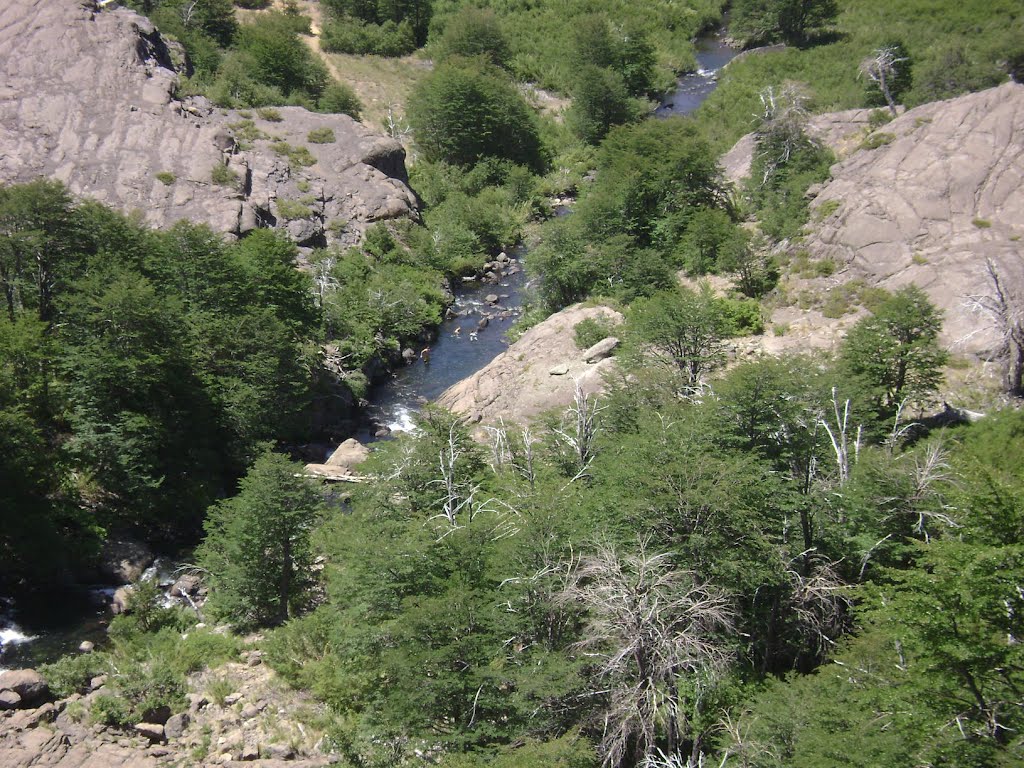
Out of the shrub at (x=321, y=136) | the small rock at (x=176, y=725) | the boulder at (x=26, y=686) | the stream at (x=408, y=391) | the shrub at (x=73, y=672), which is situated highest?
the shrub at (x=321, y=136)

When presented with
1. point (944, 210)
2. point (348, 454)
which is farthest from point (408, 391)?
point (944, 210)

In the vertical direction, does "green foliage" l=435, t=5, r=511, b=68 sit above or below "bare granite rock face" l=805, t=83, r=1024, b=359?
above

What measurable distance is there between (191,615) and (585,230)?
3140 centimetres

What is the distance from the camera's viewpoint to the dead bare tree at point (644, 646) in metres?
17.7

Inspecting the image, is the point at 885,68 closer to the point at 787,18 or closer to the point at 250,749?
the point at 787,18

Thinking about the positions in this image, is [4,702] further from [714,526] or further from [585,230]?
[585,230]

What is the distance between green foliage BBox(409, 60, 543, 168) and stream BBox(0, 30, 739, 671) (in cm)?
943

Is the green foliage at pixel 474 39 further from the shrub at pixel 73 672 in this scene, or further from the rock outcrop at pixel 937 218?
the shrub at pixel 73 672

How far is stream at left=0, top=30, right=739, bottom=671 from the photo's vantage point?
26109 mm

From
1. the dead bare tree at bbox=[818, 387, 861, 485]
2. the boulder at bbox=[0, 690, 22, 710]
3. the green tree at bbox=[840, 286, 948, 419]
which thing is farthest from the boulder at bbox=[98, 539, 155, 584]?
the green tree at bbox=[840, 286, 948, 419]

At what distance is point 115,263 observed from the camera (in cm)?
3528

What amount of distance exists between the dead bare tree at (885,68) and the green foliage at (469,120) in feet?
86.4

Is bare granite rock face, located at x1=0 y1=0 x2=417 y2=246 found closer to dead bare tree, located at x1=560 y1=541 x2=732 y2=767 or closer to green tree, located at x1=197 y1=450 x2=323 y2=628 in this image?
green tree, located at x1=197 y1=450 x2=323 y2=628

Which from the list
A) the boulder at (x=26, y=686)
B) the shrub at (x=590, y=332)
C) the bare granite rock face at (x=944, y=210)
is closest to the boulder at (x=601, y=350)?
the shrub at (x=590, y=332)
